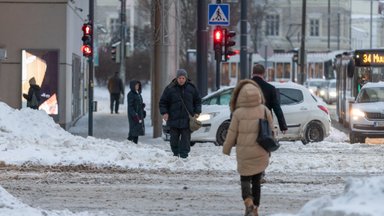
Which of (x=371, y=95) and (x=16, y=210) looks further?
(x=371, y=95)

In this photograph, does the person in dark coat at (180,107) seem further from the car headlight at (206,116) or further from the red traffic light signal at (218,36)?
the red traffic light signal at (218,36)

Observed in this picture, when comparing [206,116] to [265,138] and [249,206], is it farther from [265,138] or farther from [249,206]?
[265,138]

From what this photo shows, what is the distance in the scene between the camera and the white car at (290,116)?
2216 cm

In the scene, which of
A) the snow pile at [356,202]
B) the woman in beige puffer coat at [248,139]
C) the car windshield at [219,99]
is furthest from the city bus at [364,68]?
the snow pile at [356,202]

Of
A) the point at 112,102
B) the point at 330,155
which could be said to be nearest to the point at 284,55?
the point at 112,102

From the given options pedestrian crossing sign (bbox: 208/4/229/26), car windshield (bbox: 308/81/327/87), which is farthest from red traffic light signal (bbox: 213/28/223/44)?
car windshield (bbox: 308/81/327/87)

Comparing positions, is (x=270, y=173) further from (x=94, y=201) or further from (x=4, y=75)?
(x=4, y=75)

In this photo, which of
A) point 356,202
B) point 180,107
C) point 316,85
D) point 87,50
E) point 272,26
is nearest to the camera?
point 356,202

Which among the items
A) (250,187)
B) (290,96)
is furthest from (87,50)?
(250,187)

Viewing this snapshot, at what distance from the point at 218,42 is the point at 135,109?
25.7 feet

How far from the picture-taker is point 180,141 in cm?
1630

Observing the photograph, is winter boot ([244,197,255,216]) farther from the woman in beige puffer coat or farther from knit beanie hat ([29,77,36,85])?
knit beanie hat ([29,77,36,85])

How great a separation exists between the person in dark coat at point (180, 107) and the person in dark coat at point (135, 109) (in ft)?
Result: 14.5

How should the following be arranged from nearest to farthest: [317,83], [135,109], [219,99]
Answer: [135,109]
[219,99]
[317,83]
